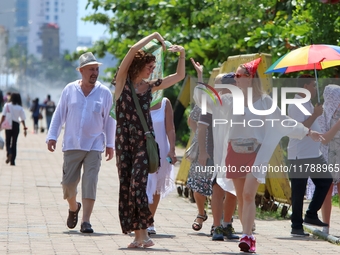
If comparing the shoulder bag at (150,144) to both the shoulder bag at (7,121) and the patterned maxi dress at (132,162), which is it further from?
the shoulder bag at (7,121)

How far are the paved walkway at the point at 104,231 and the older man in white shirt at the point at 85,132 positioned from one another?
430 millimetres

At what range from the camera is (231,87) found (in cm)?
932

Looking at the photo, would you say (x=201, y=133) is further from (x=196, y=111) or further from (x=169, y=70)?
(x=169, y=70)

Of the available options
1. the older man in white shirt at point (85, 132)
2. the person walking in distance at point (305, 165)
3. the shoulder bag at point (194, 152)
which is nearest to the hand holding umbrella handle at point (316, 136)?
the person walking in distance at point (305, 165)

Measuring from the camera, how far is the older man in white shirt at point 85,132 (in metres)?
9.92

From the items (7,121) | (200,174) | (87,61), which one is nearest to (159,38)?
(87,61)

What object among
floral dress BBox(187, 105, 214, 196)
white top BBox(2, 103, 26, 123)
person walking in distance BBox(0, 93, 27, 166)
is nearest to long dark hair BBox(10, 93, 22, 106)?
person walking in distance BBox(0, 93, 27, 166)

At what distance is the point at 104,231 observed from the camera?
397 inches

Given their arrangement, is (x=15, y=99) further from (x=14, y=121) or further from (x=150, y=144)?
(x=150, y=144)

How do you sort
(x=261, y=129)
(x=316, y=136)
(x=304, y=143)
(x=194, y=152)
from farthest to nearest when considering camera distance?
(x=194, y=152)
(x=304, y=143)
(x=316, y=136)
(x=261, y=129)

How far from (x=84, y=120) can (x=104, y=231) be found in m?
1.14

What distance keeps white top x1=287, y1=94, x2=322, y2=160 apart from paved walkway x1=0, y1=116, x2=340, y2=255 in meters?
0.86

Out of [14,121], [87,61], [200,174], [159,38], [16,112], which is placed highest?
[159,38]

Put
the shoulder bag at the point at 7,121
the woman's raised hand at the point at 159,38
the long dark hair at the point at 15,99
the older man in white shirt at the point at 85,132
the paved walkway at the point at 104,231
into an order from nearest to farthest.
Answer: the woman's raised hand at the point at 159,38 < the paved walkway at the point at 104,231 < the older man in white shirt at the point at 85,132 < the shoulder bag at the point at 7,121 < the long dark hair at the point at 15,99
